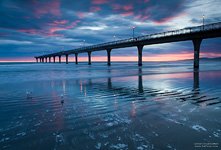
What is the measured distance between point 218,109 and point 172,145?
15.1ft

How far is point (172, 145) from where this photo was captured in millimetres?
4445

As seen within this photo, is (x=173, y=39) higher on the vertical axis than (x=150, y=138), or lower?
higher

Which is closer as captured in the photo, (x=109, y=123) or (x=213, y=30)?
(x=109, y=123)

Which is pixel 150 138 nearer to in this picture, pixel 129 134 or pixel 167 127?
pixel 129 134

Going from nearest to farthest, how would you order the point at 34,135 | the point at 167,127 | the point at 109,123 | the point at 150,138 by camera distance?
1. the point at 150,138
2. the point at 34,135
3. the point at 167,127
4. the point at 109,123

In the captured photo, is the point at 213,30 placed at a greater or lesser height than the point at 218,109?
greater

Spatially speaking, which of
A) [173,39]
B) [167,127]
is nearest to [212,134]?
[167,127]

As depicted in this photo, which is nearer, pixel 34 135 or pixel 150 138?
pixel 150 138

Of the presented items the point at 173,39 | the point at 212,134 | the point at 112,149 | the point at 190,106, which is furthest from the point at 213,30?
the point at 112,149

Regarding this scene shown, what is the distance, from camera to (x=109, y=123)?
20.3 feet

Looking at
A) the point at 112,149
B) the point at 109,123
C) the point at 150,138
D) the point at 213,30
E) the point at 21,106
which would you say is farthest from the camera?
the point at 213,30

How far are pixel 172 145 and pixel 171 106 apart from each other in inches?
164

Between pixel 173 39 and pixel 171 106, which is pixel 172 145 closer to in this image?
pixel 171 106

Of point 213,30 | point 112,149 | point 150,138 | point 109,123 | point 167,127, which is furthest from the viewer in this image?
point 213,30
